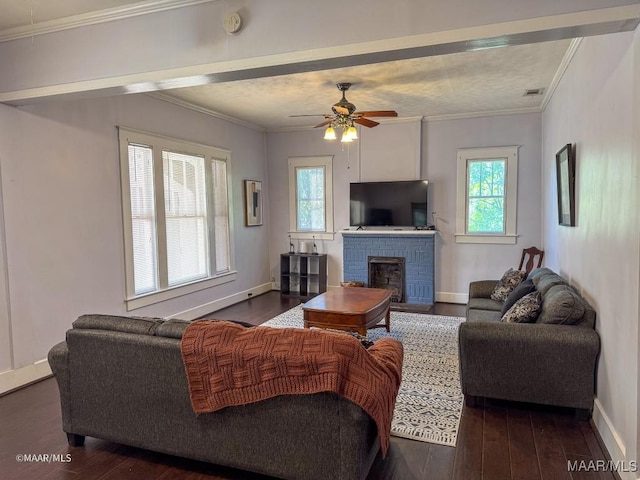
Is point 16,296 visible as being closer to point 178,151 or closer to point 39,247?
point 39,247

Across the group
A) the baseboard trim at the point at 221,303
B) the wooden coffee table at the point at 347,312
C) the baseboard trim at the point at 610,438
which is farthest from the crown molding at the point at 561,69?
the baseboard trim at the point at 221,303

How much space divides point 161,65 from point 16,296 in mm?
Answer: 2348

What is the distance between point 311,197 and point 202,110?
2317 mm

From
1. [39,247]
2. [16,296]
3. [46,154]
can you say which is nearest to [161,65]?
[46,154]

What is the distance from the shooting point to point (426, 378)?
139 inches

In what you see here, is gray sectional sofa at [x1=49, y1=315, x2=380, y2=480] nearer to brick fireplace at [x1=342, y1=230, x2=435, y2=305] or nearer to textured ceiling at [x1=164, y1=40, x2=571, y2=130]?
textured ceiling at [x1=164, y1=40, x2=571, y2=130]

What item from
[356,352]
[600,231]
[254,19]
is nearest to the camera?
[356,352]

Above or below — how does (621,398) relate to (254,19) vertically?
below

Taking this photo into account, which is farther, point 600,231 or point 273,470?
point 600,231

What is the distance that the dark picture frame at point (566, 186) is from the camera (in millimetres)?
3504

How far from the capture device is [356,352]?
76.7 inches

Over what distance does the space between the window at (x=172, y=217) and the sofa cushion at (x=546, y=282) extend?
4038 mm

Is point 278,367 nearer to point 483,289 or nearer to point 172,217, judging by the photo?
point 483,289
